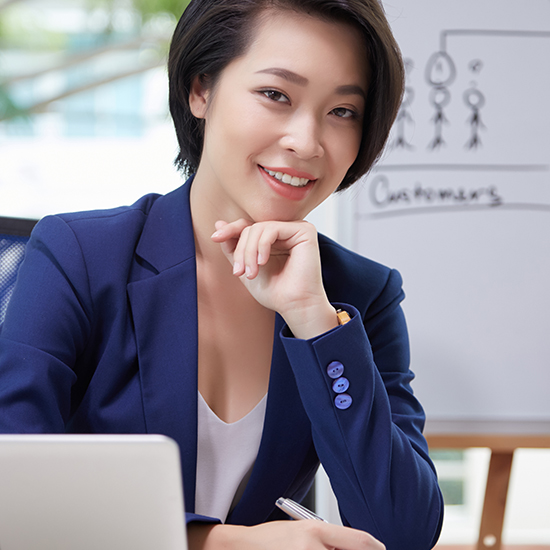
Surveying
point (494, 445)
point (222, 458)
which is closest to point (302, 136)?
point (222, 458)

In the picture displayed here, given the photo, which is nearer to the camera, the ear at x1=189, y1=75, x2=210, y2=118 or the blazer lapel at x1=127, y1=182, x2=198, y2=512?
the blazer lapel at x1=127, y1=182, x2=198, y2=512

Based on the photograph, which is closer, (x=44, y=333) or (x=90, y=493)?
(x=90, y=493)

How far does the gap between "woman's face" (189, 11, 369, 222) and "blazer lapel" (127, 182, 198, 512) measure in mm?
156

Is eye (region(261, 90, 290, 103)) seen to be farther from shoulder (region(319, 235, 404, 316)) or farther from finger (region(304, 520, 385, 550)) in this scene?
finger (region(304, 520, 385, 550))

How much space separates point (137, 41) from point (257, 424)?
174cm

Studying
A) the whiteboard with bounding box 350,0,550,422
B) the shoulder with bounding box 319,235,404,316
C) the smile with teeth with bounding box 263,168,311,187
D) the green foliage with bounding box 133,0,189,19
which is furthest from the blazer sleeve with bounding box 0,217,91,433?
the green foliage with bounding box 133,0,189,19

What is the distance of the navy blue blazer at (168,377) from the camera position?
0.84 meters

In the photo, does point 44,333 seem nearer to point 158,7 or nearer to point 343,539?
point 343,539

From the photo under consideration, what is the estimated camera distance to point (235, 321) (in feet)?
3.50

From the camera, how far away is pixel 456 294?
1804 millimetres

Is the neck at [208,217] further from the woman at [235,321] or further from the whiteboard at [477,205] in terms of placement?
the whiteboard at [477,205]

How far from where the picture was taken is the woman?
855mm

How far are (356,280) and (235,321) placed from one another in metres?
0.23

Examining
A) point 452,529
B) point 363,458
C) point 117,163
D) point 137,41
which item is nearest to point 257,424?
point 363,458
